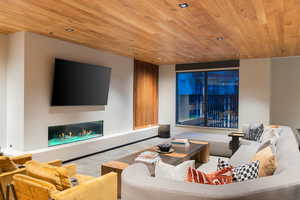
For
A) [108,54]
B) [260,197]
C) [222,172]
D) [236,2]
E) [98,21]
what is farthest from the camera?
[108,54]

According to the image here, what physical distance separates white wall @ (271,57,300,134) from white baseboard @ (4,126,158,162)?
4215 mm

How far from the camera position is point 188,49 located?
17.5 ft

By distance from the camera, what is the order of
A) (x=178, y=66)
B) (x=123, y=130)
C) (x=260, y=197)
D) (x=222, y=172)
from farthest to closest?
(x=178, y=66), (x=123, y=130), (x=222, y=172), (x=260, y=197)

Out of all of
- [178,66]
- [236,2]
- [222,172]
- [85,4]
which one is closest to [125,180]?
[222,172]

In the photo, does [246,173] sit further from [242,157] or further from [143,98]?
[143,98]

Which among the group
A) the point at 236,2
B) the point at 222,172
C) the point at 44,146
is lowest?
the point at 44,146

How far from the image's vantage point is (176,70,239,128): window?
7.11 meters

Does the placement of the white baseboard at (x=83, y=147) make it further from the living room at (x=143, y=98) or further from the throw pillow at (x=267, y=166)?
the throw pillow at (x=267, y=166)

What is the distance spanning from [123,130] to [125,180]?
4.97 m

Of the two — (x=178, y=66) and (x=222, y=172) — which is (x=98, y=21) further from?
(x=178, y=66)

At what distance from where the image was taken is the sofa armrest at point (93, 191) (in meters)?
1.91

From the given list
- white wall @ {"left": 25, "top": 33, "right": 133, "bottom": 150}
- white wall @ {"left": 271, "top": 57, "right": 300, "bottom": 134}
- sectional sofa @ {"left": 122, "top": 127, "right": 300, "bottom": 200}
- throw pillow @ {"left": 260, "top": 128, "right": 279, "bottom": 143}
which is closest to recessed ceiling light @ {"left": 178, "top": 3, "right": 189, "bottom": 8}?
sectional sofa @ {"left": 122, "top": 127, "right": 300, "bottom": 200}

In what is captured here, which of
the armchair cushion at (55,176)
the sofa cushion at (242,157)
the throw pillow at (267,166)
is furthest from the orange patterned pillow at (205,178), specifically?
the sofa cushion at (242,157)

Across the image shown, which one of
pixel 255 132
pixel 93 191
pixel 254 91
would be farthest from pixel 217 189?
pixel 254 91
